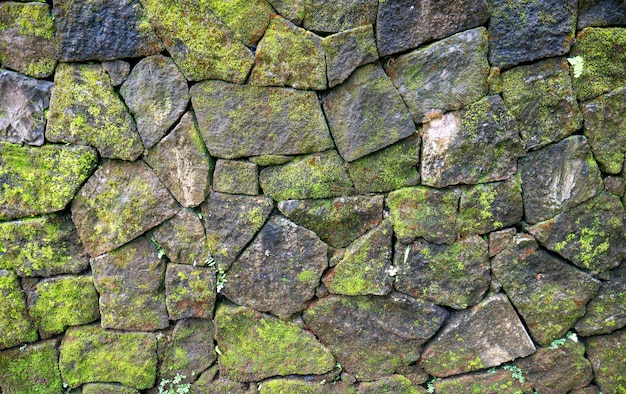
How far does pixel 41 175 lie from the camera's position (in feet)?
8.08

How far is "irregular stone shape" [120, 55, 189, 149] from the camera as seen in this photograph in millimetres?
2359

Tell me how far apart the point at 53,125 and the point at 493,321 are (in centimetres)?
274

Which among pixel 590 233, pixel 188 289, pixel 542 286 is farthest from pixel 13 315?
pixel 590 233

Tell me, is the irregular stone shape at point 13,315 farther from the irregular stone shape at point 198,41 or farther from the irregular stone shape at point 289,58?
the irregular stone shape at point 289,58

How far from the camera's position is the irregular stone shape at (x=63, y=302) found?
2588 millimetres

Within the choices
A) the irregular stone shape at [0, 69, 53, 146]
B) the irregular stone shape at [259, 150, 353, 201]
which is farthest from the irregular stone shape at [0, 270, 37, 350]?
the irregular stone shape at [259, 150, 353, 201]

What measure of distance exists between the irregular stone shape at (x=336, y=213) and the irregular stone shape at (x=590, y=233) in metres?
0.90

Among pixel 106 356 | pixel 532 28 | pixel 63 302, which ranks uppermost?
pixel 532 28

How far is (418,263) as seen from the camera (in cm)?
252

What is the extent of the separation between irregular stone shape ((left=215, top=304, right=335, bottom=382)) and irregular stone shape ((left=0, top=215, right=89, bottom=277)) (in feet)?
3.05

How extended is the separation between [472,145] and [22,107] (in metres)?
2.47

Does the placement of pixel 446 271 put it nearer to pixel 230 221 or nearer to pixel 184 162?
pixel 230 221

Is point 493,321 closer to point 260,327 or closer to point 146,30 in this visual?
point 260,327

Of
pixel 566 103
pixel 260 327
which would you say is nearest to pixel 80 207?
pixel 260 327
